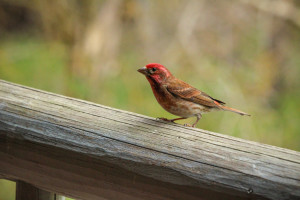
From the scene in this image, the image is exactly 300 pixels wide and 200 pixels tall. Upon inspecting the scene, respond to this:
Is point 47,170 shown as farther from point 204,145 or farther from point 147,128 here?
point 204,145

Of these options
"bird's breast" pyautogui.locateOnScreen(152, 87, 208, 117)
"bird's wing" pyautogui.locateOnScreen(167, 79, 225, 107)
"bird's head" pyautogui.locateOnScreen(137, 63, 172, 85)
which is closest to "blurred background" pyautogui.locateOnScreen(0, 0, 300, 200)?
"bird's wing" pyautogui.locateOnScreen(167, 79, 225, 107)

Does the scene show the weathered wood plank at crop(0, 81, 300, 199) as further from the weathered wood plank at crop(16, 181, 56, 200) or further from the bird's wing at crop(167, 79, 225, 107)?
the bird's wing at crop(167, 79, 225, 107)

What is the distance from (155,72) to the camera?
298cm

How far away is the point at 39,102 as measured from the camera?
2033 mm

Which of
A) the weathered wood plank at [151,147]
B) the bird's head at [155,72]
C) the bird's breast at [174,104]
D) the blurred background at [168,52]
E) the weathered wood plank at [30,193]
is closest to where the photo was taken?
the weathered wood plank at [151,147]

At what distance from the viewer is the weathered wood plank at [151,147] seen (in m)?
1.51

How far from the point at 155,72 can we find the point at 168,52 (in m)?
3.58

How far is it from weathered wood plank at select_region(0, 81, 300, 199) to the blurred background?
3.42 meters

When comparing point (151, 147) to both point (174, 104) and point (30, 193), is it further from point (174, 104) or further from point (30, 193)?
point (174, 104)

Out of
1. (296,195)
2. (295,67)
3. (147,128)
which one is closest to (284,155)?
(296,195)

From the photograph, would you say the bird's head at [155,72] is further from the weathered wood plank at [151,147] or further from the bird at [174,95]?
the weathered wood plank at [151,147]

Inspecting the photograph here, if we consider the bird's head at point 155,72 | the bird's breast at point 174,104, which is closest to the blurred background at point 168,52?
the bird's breast at point 174,104

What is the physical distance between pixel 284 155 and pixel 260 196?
19 centimetres

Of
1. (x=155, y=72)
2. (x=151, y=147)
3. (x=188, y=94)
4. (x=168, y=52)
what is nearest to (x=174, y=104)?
(x=188, y=94)
